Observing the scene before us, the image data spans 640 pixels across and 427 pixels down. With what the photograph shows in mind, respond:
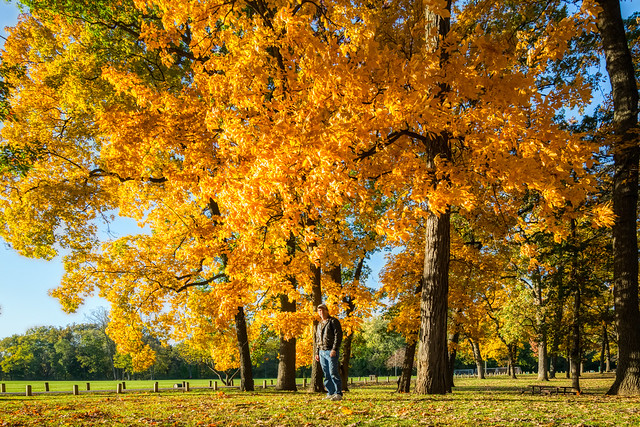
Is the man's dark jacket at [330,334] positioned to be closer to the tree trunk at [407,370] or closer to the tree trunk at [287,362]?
the tree trunk at [287,362]

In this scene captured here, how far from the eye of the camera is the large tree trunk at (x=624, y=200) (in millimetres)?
9891

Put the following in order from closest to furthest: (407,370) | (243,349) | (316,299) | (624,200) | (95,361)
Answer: (624,200) < (316,299) < (407,370) < (243,349) < (95,361)

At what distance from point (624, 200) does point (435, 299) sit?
248 inches

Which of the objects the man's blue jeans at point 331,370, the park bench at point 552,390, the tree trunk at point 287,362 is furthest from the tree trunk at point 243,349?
the park bench at point 552,390

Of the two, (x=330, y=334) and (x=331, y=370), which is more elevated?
(x=330, y=334)

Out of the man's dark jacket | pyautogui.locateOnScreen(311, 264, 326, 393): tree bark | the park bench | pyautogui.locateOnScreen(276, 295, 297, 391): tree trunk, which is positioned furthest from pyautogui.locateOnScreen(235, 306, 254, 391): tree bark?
the park bench

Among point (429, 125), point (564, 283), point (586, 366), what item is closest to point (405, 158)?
point (429, 125)

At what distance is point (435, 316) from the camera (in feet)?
26.9

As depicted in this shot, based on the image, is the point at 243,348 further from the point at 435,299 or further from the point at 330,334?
the point at 435,299

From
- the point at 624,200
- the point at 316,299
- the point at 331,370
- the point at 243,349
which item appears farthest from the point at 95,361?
the point at 624,200

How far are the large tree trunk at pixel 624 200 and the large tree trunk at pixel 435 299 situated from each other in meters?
4.99

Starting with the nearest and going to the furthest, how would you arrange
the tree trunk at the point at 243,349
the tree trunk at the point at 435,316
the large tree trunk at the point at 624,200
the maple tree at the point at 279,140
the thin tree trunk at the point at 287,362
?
the maple tree at the point at 279,140 → the tree trunk at the point at 435,316 → the large tree trunk at the point at 624,200 → the thin tree trunk at the point at 287,362 → the tree trunk at the point at 243,349

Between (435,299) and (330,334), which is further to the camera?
(435,299)


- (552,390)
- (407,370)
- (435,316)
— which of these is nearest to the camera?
(435,316)
